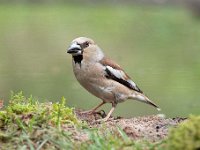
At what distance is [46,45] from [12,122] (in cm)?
1594

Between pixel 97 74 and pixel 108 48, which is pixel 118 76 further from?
pixel 108 48

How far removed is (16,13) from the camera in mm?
32625

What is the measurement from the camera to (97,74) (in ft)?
31.9

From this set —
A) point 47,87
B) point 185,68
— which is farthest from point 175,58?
point 47,87

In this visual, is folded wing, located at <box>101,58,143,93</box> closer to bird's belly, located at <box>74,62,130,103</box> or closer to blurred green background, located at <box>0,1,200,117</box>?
bird's belly, located at <box>74,62,130,103</box>

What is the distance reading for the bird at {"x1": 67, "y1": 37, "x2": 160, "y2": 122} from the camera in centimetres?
961

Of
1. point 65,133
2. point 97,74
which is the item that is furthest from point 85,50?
point 65,133

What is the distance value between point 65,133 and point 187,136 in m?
1.19

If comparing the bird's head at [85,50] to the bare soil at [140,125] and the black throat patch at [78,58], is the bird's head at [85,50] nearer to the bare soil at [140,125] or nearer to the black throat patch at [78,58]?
the black throat patch at [78,58]

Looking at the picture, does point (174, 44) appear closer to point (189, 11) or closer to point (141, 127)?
point (189, 11)

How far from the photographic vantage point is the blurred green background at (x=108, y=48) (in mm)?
14201

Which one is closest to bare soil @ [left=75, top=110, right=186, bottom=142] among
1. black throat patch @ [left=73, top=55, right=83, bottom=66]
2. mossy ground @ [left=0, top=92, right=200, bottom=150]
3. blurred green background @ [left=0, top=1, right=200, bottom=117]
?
mossy ground @ [left=0, top=92, right=200, bottom=150]

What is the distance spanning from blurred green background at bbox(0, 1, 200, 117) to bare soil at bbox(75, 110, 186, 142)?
11.5 ft

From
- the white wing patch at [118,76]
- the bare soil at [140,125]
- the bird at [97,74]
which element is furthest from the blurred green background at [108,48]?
the bare soil at [140,125]
